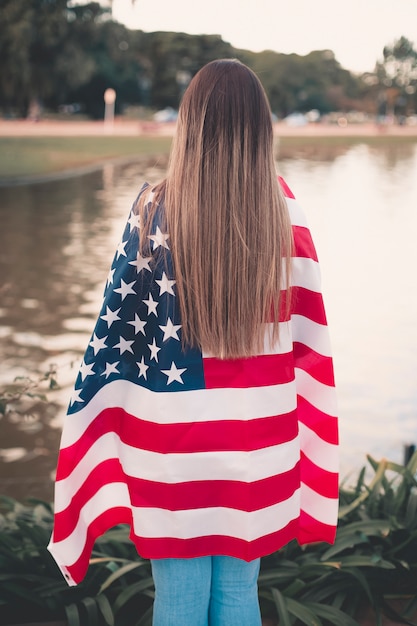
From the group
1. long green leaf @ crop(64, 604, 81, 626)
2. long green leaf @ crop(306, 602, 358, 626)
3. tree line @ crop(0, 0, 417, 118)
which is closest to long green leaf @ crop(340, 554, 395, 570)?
long green leaf @ crop(306, 602, 358, 626)

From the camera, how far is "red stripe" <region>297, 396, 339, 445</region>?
6.89 ft

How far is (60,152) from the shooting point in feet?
97.2

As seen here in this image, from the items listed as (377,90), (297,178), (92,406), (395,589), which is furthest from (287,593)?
(377,90)

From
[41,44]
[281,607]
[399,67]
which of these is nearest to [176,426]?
[281,607]

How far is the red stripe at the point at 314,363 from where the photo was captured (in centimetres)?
206

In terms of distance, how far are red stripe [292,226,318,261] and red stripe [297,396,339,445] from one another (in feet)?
1.28

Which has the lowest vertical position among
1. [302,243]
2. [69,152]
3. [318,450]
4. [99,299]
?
[69,152]

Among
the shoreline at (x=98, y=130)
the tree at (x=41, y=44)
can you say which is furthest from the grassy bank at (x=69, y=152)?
the tree at (x=41, y=44)

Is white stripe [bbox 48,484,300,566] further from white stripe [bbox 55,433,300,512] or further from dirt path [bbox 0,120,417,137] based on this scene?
dirt path [bbox 0,120,417,137]

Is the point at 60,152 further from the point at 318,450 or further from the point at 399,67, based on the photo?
the point at 399,67

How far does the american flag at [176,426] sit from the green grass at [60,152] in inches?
728

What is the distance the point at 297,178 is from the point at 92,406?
817 inches

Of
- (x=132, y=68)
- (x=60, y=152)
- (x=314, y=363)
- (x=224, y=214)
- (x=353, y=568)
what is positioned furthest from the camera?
(x=132, y=68)

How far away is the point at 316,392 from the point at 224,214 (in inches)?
21.8
